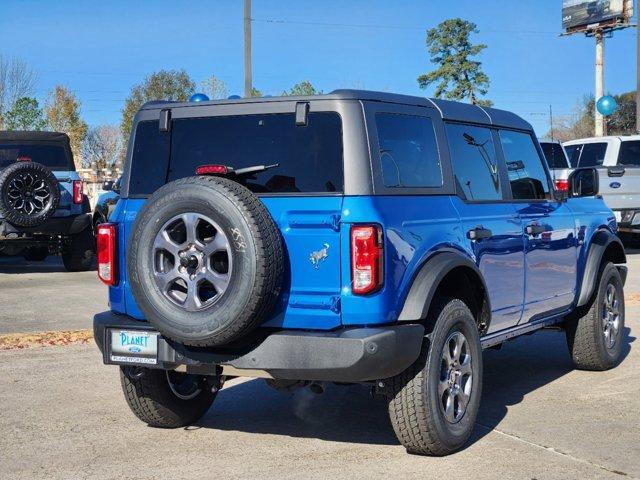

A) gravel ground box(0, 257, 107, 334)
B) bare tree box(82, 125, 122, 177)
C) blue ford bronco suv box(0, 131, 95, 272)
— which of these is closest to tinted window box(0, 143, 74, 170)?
blue ford bronco suv box(0, 131, 95, 272)

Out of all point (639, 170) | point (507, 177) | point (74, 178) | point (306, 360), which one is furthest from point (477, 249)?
point (639, 170)

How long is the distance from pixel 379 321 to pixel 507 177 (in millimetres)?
2109

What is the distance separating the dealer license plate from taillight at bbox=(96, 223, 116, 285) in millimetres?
323

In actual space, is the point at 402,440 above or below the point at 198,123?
below

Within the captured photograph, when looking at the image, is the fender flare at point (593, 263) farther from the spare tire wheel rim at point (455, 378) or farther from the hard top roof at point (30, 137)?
the hard top roof at point (30, 137)

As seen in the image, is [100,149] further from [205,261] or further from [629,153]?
[205,261]

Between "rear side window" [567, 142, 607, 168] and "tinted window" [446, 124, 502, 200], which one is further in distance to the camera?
"rear side window" [567, 142, 607, 168]

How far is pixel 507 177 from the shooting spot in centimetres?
632

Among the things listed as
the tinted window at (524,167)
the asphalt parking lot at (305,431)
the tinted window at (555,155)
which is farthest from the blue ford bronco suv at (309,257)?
the tinted window at (555,155)

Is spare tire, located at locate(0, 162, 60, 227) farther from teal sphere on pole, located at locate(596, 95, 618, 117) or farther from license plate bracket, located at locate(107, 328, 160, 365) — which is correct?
teal sphere on pole, located at locate(596, 95, 618, 117)

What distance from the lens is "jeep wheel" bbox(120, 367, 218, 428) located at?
5562 millimetres

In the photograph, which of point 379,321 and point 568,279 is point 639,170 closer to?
point 568,279

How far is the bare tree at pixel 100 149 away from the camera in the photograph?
5778 centimetres

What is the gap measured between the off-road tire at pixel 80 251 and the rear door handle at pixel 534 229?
1013 cm
